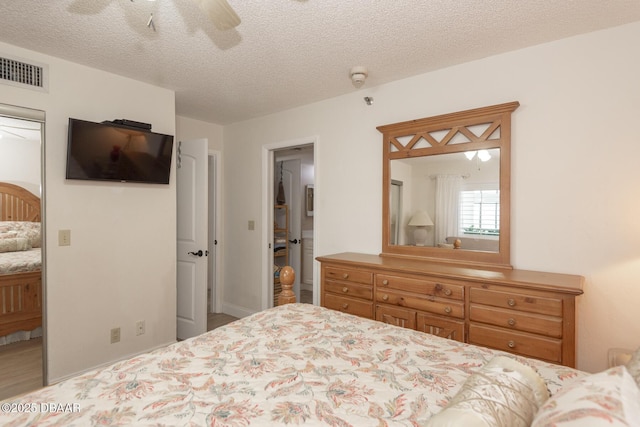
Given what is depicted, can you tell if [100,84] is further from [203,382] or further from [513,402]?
[513,402]

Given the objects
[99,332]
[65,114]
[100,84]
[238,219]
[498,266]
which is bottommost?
[99,332]

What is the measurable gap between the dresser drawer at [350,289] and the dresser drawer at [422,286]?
12cm

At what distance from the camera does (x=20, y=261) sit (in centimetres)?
250

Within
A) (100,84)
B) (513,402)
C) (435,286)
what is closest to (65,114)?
(100,84)

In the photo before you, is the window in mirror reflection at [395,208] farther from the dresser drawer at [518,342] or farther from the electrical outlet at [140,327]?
the electrical outlet at [140,327]

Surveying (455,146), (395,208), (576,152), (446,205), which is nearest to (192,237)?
(395,208)

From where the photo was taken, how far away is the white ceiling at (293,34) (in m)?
1.92

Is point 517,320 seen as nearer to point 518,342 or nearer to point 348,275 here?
point 518,342

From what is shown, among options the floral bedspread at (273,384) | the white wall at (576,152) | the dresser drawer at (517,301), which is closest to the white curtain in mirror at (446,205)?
the white wall at (576,152)

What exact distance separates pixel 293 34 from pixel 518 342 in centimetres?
237

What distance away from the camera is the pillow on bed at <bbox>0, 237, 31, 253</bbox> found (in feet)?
7.86

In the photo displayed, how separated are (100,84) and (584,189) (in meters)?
3.75

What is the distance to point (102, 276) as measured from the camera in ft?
9.46

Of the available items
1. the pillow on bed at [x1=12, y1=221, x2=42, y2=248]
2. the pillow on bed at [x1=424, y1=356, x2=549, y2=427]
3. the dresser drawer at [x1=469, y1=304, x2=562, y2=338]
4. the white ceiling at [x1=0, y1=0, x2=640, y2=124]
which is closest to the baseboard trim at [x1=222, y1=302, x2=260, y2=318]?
the pillow on bed at [x1=12, y1=221, x2=42, y2=248]
